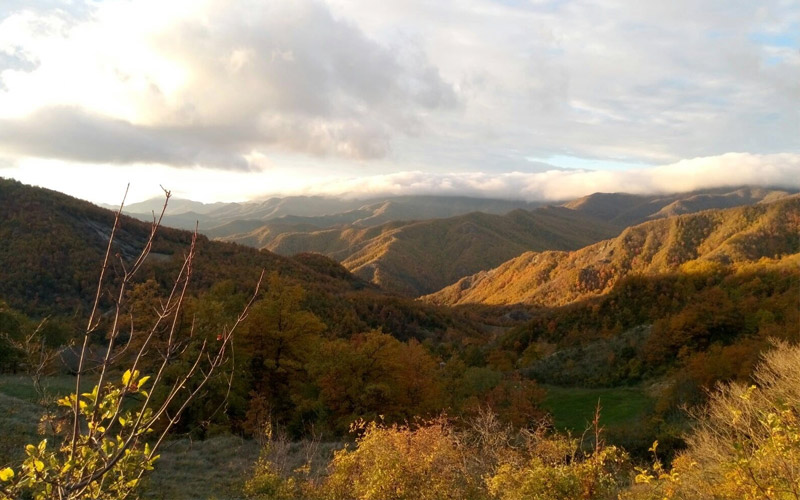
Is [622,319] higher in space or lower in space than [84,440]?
lower

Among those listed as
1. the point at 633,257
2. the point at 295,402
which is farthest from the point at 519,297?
the point at 295,402

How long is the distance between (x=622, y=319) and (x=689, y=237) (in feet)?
387

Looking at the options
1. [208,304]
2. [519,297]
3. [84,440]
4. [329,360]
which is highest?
[84,440]

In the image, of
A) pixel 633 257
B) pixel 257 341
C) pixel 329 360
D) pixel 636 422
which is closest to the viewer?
pixel 329 360

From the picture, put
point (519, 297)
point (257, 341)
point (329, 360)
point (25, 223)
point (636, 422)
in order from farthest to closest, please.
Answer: point (519, 297) → point (25, 223) → point (636, 422) → point (257, 341) → point (329, 360)

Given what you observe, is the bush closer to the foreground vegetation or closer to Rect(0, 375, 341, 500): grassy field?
the foreground vegetation

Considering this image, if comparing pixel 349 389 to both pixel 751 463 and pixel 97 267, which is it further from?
pixel 97 267

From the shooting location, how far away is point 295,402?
2380 centimetres

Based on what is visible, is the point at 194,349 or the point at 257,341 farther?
the point at 257,341

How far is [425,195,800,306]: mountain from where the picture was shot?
123 m

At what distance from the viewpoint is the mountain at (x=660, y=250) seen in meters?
123

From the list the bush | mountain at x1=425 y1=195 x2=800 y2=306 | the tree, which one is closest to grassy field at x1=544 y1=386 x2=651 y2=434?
the bush

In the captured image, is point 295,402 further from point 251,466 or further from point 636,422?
point 636,422

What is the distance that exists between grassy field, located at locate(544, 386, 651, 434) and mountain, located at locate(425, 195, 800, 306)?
301 feet
